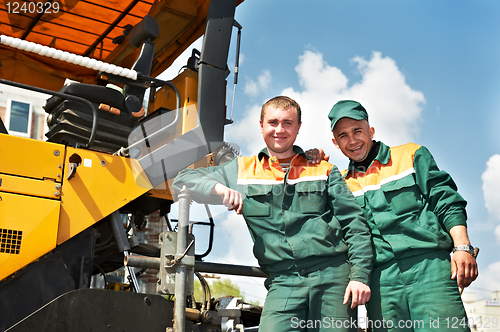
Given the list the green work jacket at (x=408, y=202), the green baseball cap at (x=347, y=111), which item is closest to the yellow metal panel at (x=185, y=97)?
the green baseball cap at (x=347, y=111)

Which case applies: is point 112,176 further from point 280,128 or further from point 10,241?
point 280,128

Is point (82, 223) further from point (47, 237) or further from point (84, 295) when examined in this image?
point (84, 295)

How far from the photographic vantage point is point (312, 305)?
235cm

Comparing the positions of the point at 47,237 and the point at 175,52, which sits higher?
the point at 175,52

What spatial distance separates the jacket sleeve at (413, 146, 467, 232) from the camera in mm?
2451

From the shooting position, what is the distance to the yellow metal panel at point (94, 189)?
3105 mm

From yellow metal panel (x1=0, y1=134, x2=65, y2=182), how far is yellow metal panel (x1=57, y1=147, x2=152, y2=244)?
0.08 m

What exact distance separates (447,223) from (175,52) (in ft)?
10.6

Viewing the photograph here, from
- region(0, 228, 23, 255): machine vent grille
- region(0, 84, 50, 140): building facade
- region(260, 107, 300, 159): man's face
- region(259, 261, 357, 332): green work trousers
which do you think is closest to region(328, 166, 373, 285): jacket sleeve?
region(259, 261, 357, 332): green work trousers

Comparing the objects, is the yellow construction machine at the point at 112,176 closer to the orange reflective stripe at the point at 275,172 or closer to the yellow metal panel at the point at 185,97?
the yellow metal panel at the point at 185,97

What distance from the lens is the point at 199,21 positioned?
4.50 m

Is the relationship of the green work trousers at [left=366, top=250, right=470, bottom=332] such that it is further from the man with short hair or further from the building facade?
the building facade

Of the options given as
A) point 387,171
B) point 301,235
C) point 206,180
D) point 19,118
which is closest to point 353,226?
point 301,235

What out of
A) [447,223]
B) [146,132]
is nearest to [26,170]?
[146,132]
